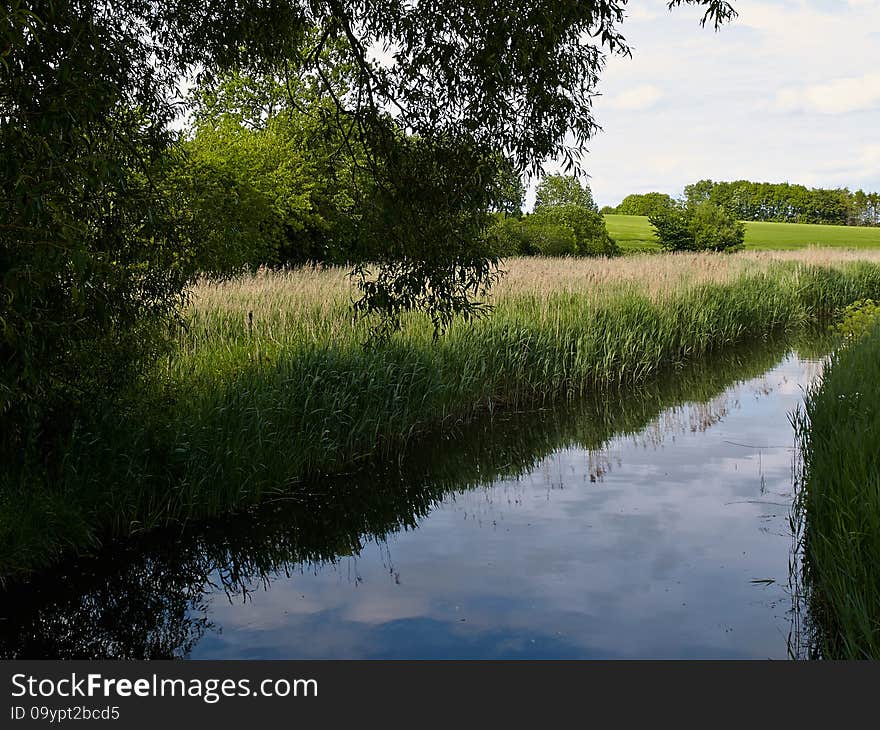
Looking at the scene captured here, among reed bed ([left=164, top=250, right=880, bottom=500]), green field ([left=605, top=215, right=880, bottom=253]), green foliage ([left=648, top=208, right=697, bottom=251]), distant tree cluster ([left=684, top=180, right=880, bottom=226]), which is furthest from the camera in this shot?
distant tree cluster ([left=684, top=180, right=880, bottom=226])

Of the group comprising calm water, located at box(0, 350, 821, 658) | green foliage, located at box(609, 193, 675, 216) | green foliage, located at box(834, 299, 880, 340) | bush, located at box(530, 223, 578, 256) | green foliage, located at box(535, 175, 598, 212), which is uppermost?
green foliage, located at box(609, 193, 675, 216)

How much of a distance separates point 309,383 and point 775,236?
241 feet

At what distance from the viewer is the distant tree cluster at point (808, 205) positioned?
109438 millimetres

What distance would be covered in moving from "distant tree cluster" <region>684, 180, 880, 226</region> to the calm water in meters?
105

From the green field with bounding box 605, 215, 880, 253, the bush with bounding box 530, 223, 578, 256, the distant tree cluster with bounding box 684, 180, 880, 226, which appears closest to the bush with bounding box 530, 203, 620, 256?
the bush with bounding box 530, 223, 578, 256

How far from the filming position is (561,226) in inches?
1836

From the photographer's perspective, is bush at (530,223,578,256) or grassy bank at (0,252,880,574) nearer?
grassy bank at (0,252,880,574)

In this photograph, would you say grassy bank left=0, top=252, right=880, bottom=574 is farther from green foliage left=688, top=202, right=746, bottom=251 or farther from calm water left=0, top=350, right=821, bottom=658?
green foliage left=688, top=202, right=746, bottom=251

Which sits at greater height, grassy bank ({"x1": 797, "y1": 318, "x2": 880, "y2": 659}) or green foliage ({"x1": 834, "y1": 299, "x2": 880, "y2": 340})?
green foliage ({"x1": 834, "y1": 299, "x2": 880, "y2": 340})

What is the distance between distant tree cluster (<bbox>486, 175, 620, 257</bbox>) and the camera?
146 ft

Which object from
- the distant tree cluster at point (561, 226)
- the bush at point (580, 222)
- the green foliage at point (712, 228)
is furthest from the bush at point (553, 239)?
the green foliage at point (712, 228)

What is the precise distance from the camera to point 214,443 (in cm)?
805

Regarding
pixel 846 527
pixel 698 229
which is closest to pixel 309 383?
pixel 846 527
